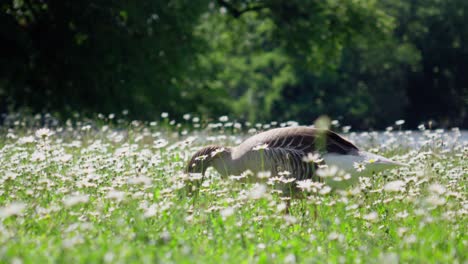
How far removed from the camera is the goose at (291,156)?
717cm

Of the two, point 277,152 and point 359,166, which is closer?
point 359,166

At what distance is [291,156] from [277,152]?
0.46 feet

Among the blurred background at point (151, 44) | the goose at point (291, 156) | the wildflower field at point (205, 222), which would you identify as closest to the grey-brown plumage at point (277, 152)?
the goose at point (291, 156)

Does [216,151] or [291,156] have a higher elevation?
[216,151]

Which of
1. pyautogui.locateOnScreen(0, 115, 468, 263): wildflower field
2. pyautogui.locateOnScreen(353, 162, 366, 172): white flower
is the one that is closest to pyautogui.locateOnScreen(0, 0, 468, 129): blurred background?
pyautogui.locateOnScreen(0, 115, 468, 263): wildflower field

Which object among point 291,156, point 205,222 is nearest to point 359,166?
point 291,156

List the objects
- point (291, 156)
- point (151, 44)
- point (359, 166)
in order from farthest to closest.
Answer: point (151, 44), point (291, 156), point (359, 166)

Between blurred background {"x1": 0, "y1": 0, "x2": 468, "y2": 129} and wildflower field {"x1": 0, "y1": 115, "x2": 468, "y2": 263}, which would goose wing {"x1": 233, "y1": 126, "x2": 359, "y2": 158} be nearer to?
wildflower field {"x1": 0, "y1": 115, "x2": 468, "y2": 263}

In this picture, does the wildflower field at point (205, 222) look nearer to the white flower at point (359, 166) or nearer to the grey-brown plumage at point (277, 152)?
the white flower at point (359, 166)

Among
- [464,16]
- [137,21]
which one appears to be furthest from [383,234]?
[464,16]

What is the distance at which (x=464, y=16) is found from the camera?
37062 millimetres

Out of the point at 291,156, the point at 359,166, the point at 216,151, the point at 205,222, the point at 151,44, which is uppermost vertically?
the point at 151,44

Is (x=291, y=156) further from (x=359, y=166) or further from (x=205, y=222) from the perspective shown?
(x=205, y=222)

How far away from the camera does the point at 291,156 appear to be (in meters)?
7.30
